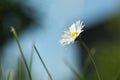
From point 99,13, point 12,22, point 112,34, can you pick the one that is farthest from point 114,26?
point 12,22

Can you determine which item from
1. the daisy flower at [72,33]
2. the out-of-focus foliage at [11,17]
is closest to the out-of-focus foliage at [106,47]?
the out-of-focus foliage at [11,17]

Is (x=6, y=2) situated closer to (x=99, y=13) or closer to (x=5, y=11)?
(x=5, y=11)

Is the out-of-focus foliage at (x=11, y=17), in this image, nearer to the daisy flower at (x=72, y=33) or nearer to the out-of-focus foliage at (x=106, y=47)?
the out-of-focus foliage at (x=106, y=47)

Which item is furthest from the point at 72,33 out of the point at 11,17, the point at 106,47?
the point at 11,17

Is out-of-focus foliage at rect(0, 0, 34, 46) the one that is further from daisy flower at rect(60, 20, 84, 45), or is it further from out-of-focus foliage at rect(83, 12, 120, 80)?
daisy flower at rect(60, 20, 84, 45)

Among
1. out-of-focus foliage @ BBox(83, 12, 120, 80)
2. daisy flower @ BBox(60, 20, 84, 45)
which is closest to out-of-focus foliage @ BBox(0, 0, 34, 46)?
out-of-focus foliage @ BBox(83, 12, 120, 80)
